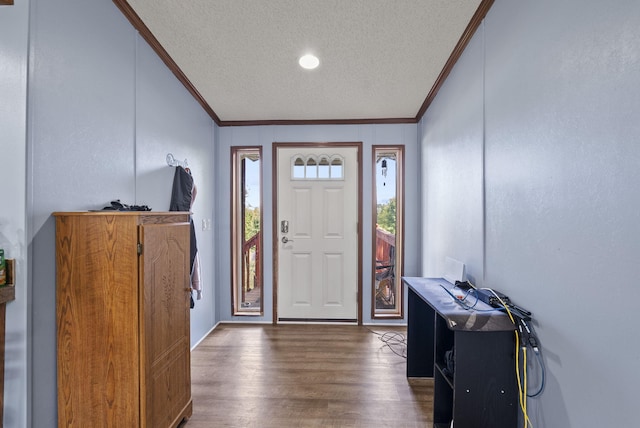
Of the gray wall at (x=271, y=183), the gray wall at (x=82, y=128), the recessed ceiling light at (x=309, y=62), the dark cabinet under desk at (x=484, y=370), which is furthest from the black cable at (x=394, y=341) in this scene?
the recessed ceiling light at (x=309, y=62)

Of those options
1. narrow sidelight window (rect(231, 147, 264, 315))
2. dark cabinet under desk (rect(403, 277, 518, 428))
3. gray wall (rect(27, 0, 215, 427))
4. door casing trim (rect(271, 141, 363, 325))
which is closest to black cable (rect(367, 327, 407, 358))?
door casing trim (rect(271, 141, 363, 325))

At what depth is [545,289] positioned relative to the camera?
1144 millimetres

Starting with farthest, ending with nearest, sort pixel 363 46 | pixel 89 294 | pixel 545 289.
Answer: pixel 363 46, pixel 89 294, pixel 545 289

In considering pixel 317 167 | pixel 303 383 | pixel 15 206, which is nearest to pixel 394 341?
pixel 303 383

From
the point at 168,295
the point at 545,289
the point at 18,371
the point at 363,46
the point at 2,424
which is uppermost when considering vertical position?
the point at 363,46

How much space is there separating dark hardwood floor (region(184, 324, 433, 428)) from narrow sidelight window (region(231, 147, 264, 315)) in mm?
604

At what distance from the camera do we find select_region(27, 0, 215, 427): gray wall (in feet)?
4.01

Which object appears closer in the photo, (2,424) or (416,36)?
(2,424)

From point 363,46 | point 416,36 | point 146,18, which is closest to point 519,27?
point 416,36

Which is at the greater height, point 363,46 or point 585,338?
point 363,46

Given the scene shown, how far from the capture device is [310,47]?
6.69 feet

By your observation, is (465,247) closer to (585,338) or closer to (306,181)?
(585,338)

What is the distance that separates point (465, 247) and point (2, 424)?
2.52 metres

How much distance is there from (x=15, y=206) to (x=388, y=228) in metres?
3.09
